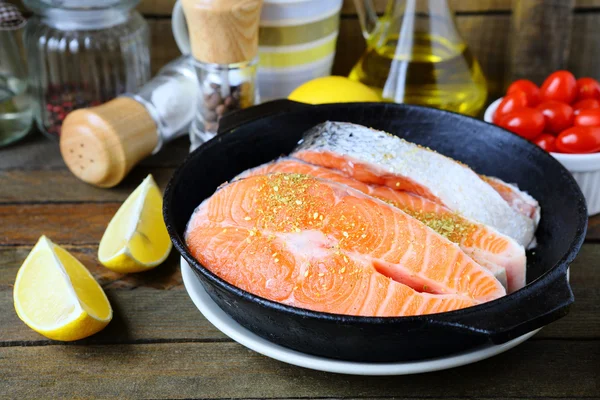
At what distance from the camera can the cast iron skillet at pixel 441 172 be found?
95cm

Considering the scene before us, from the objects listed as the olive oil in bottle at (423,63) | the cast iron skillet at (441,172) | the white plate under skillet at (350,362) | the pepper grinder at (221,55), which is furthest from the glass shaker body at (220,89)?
the white plate under skillet at (350,362)

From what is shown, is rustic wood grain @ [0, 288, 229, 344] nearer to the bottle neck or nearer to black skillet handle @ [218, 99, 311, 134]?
black skillet handle @ [218, 99, 311, 134]

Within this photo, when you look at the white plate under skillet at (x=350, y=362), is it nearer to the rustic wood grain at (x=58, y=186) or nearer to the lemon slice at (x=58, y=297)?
the lemon slice at (x=58, y=297)

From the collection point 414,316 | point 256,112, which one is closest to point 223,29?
point 256,112

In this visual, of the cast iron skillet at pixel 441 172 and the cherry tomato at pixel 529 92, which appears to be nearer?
the cast iron skillet at pixel 441 172

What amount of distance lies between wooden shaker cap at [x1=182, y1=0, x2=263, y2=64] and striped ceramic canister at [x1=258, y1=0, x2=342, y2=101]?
0.13 metres

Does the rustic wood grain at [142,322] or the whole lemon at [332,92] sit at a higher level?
the whole lemon at [332,92]

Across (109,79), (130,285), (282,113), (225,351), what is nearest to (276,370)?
(225,351)

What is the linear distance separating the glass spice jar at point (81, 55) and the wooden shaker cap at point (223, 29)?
32cm

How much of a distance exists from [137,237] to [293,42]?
0.72m

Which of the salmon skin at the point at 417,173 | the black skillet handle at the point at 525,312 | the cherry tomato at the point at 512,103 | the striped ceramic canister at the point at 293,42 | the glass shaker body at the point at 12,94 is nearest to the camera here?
the black skillet handle at the point at 525,312

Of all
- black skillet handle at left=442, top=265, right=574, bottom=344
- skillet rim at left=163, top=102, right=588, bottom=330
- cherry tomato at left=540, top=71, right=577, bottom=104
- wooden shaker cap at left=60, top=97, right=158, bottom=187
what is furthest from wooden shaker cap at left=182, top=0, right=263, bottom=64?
black skillet handle at left=442, top=265, right=574, bottom=344

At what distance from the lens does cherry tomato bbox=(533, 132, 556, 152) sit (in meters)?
1.58

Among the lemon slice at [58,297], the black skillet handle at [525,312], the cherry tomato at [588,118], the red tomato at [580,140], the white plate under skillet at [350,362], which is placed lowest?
the lemon slice at [58,297]
